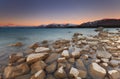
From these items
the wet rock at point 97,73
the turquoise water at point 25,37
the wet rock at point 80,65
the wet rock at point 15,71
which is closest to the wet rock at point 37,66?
the wet rock at point 15,71

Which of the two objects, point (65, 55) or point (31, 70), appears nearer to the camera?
point (31, 70)

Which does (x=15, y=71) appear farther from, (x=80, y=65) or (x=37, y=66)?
(x=80, y=65)

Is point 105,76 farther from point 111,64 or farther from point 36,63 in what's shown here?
point 36,63

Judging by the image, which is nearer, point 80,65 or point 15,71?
point 15,71

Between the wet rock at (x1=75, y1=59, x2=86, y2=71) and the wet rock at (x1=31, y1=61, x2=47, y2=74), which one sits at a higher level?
the wet rock at (x1=31, y1=61, x2=47, y2=74)

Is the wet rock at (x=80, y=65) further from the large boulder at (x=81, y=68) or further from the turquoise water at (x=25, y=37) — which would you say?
the turquoise water at (x=25, y=37)

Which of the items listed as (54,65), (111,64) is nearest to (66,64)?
(54,65)

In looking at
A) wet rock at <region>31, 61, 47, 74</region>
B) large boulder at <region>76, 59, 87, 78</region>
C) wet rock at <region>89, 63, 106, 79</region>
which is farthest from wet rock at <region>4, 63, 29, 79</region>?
wet rock at <region>89, 63, 106, 79</region>

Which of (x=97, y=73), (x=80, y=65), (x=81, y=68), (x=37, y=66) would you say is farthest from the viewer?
(x=80, y=65)

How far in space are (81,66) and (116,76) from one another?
115cm

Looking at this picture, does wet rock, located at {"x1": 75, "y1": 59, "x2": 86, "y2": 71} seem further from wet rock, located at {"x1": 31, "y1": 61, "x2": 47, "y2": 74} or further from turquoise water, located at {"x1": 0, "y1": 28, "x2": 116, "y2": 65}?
turquoise water, located at {"x1": 0, "y1": 28, "x2": 116, "y2": 65}

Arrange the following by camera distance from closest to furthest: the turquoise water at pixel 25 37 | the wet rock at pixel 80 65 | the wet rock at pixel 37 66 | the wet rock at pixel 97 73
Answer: the wet rock at pixel 97 73, the wet rock at pixel 37 66, the wet rock at pixel 80 65, the turquoise water at pixel 25 37

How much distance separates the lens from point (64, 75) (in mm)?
3285

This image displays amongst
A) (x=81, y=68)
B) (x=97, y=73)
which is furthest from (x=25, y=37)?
(x=97, y=73)
